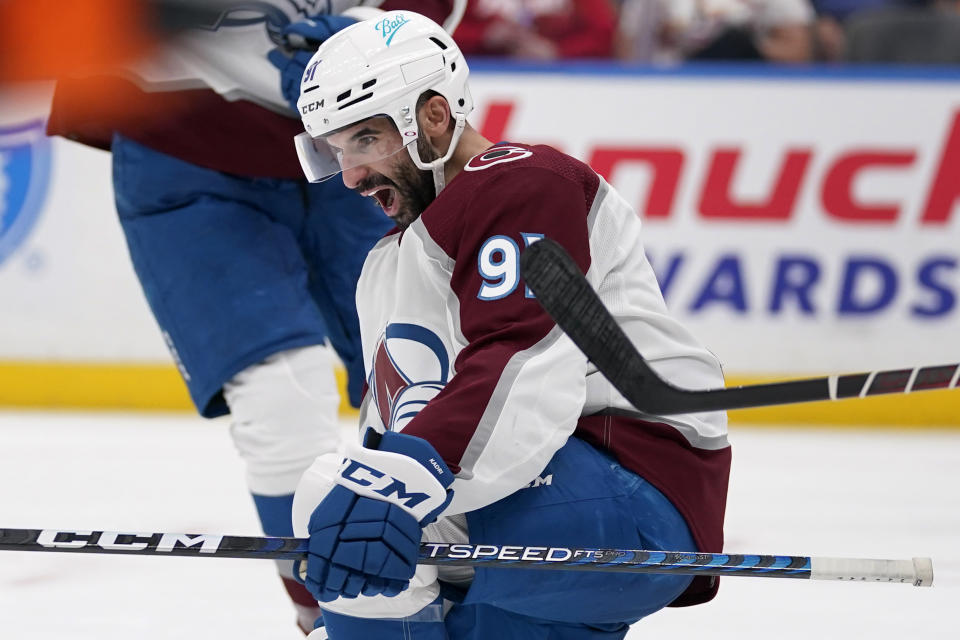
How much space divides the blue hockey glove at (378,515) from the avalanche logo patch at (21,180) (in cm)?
314

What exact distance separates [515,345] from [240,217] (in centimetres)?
86

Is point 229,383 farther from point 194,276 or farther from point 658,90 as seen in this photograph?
point 658,90

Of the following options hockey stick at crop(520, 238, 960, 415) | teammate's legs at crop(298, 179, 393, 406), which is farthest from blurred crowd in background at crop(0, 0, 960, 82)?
hockey stick at crop(520, 238, 960, 415)

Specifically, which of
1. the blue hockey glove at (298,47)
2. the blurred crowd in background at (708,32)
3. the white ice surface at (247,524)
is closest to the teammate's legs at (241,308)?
the blue hockey glove at (298,47)

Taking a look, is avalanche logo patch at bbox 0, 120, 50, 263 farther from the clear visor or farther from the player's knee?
the clear visor

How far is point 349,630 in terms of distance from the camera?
Result: 5.36ft

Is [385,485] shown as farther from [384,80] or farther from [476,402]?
[384,80]

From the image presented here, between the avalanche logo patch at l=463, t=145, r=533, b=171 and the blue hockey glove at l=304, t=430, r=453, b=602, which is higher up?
the avalanche logo patch at l=463, t=145, r=533, b=171

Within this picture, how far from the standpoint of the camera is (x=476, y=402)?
148 centimetres

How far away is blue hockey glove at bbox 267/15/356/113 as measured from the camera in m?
2.11

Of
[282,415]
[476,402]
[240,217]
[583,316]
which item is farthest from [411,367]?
[240,217]

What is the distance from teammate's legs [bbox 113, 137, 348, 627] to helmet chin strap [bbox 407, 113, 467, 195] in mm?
529

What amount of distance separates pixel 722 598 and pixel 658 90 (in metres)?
2.07

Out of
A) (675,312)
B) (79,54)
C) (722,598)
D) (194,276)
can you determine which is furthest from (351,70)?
(675,312)
